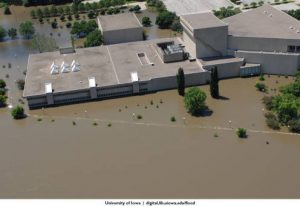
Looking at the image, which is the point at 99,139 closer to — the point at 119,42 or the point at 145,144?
the point at 145,144

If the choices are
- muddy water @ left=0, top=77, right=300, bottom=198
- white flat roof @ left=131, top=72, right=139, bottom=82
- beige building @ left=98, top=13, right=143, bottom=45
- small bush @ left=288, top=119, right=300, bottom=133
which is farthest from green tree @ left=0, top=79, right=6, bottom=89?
small bush @ left=288, top=119, right=300, bottom=133

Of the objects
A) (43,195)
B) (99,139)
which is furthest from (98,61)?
(43,195)

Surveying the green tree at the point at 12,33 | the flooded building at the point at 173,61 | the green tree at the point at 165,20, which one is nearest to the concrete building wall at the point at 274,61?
the flooded building at the point at 173,61

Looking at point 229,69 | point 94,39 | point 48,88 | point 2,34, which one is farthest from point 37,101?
point 2,34

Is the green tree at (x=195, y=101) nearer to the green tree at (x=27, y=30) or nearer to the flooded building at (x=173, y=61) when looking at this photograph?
the flooded building at (x=173, y=61)

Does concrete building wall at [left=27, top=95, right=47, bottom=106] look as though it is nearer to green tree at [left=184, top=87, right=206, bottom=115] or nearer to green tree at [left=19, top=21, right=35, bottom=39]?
green tree at [left=184, top=87, right=206, bottom=115]

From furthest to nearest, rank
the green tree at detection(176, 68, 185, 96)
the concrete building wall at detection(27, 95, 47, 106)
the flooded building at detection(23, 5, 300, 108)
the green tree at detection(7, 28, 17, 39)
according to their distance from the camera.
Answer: the green tree at detection(7, 28, 17, 39)
the flooded building at detection(23, 5, 300, 108)
the green tree at detection(176, 68, 185, 96)
the concrete building wall at detection(27, 95, 47, 106)
